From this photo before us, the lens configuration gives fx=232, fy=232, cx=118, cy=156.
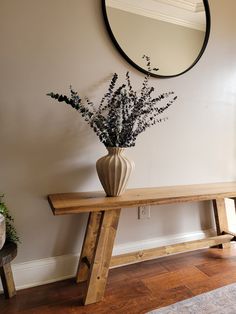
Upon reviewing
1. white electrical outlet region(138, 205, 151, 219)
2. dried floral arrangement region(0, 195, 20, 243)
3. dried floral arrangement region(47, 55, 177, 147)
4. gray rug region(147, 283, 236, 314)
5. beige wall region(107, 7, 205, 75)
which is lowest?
gray rug region(147, 283, 236, 314)

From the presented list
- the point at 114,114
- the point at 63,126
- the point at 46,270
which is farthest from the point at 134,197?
the point at 46,270

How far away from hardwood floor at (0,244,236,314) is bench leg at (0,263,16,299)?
33 mm

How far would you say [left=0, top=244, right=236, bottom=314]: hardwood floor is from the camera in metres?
1.16

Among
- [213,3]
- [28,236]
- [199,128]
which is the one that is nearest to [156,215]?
[199,128]

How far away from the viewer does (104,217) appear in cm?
120

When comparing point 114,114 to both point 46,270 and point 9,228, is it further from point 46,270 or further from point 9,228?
point 46,270

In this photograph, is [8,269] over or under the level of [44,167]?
under

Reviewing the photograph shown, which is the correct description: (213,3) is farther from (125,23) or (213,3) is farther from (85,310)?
(85,310)

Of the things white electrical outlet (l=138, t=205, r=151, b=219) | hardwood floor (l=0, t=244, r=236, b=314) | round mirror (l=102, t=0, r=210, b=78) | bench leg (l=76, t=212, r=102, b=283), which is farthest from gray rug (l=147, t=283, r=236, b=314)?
round mirror (l=102, t=0, r=210, b=78)

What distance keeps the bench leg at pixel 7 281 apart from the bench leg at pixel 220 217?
4.90 ft

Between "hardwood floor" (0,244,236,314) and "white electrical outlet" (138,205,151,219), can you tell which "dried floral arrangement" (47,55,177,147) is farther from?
"hardwood floor" (0,244,236,314)

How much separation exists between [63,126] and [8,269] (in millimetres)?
806

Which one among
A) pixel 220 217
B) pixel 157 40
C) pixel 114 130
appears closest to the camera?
pixel 114 130

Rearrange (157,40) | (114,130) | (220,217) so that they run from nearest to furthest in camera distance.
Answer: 1. (114,130)
2. (157,40)
3. (220,217)
